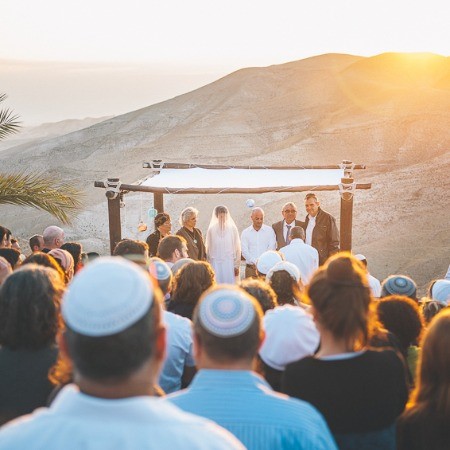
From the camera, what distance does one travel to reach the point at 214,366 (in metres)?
2.22

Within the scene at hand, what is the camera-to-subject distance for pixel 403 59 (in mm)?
56562

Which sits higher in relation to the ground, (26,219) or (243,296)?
(243,296)

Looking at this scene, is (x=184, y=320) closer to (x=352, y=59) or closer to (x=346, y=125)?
(x=346, y=125)

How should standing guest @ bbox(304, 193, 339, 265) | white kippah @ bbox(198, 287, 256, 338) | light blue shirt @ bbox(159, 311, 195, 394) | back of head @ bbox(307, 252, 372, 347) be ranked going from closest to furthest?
white kippah @ bbox(198, 287, 256, 338) < back of head @ bbox(307, 252, 372, 347) < light blue shirt @ bbox(159, 311, 195, 394) < standing guest @ bbox(304, 193, 339, 265)

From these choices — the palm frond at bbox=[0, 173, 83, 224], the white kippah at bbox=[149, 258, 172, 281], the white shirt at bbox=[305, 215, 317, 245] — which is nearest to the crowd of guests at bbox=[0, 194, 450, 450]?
the white kippah at bbox=[149, 258, 172, 281]

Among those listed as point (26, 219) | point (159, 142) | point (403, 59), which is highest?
point (403, 59)

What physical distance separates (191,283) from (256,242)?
494 centimetres

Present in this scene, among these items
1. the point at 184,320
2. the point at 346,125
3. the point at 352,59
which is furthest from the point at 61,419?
Result: the point at 352,59

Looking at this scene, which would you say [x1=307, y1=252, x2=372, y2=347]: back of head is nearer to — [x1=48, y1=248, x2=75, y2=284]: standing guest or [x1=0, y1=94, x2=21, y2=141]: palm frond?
[x1=48, y1=248, x2=75, y2=284]: standing guest

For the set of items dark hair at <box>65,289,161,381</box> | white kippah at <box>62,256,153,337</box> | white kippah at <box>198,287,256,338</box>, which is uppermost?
white kippah at <box>62,256,153,337</box>

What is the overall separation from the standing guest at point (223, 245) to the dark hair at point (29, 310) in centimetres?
555

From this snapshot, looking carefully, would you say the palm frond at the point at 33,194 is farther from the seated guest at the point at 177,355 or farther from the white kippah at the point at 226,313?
the white kippah at the point at 226,313

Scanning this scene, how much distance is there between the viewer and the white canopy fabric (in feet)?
35.0

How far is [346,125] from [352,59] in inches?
1159
